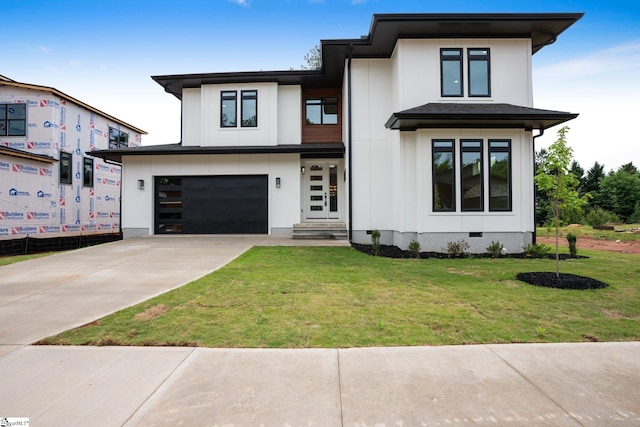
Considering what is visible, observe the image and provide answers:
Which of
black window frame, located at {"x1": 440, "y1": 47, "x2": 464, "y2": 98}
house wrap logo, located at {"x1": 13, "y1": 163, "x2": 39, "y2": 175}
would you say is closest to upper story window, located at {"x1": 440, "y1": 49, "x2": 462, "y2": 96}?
black window frame, located at {"x1": 440, "y1": 47, "x2": 464, "y2": 98}

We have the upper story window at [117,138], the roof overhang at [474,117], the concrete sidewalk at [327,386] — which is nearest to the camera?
the concrete sidewalk at [327,386]

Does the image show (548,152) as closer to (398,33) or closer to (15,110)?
(398,33)

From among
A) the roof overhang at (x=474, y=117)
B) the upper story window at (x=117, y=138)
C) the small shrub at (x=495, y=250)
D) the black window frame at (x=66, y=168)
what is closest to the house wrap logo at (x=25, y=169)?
the black window frame at (x=66, y=168)

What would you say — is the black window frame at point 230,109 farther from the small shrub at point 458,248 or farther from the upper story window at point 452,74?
the small shrub at point 458,248

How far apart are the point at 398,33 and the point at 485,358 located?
30.6 feet

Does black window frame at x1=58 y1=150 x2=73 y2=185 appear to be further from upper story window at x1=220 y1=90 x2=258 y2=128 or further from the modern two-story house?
upper story window at x1=220 y1=90 x2=258 y2=128

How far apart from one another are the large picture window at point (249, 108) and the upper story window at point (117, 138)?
11.9 metres

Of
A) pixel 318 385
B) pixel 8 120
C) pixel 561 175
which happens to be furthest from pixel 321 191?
pixel 8 120

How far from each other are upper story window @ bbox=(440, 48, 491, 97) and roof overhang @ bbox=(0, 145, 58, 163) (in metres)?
16.8

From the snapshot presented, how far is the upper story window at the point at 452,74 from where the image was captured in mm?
9812

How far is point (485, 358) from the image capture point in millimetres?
2969

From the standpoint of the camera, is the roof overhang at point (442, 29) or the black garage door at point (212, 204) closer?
the roof overhang at point (442, 29)

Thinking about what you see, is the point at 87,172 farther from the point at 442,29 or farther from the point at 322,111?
the point at 442,29

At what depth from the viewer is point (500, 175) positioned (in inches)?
366
